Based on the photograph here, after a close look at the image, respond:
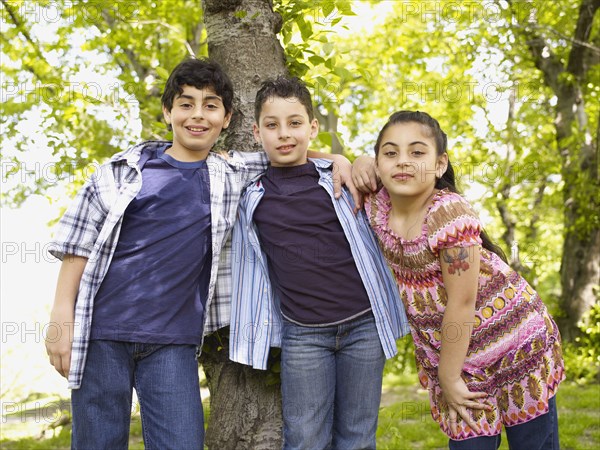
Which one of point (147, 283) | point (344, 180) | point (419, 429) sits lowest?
point (419, 429)

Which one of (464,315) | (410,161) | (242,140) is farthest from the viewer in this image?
(242,140)

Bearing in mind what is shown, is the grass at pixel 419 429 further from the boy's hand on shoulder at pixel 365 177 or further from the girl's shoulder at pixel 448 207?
the girl's shoulder at pixel 448 207

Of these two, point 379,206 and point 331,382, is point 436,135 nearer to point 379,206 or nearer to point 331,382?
point 379,206

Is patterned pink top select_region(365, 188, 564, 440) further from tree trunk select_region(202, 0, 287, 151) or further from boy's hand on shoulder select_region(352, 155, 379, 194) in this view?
tree trunk select_region(202, 0, 287, 151)

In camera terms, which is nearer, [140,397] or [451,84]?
[140,397]

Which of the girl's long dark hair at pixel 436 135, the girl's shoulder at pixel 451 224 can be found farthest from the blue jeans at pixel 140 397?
the girl's long dark hair at pixel 436 135

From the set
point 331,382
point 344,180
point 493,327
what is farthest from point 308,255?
point 493,327

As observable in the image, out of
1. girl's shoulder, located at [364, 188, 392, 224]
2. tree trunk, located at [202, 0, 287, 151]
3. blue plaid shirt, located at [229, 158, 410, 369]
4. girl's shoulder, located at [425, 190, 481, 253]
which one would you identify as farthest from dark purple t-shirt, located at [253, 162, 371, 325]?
tree trunk, located at [202, 0, 287, 151]

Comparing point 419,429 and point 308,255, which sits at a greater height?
point 308,255

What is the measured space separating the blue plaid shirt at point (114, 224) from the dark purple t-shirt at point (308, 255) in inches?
6.4

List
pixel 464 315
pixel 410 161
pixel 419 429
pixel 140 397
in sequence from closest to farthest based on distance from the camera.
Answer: pixel 464 315
pixel 410 161
pixel 140 397
pixel 419 429

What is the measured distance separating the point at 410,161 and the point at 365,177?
11.8 inches

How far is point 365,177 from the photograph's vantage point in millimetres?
2477

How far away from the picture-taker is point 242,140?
2932mm
